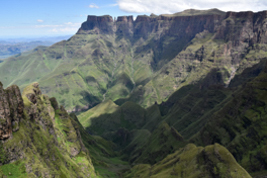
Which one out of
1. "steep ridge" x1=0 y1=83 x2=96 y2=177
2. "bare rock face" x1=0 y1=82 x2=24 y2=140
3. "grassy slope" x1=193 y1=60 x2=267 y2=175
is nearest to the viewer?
"bare rock face" x1=0 y1=82 x2=24 y2=140

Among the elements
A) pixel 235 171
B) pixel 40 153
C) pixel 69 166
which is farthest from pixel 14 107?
pixel 235 171

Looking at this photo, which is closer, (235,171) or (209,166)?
(235,171)

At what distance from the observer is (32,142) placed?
314ft

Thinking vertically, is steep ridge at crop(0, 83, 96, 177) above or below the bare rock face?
below

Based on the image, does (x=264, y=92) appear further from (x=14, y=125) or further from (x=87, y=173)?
(x=14, y=125)

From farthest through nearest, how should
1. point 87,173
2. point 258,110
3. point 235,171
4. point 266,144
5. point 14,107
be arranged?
point 258,110, point 87,173, point 266,144, point 14,107, point 235,171

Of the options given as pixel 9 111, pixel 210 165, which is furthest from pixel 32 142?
pixel 210 165

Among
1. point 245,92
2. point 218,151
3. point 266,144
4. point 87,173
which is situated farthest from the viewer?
point 245,92

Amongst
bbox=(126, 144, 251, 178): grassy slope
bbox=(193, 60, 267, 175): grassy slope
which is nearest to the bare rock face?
bbox=(126, 144, 251, 178): grassy slope

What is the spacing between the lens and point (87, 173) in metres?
133

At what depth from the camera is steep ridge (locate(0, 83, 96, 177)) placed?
7481 centimetres

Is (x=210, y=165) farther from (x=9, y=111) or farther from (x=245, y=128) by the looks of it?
(x=9, y=111)

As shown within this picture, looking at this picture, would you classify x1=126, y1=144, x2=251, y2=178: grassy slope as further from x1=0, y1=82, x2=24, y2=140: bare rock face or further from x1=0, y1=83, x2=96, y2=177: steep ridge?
x1=0, y1=82, x2=24, y2=140: bare rock face

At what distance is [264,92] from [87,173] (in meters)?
145
